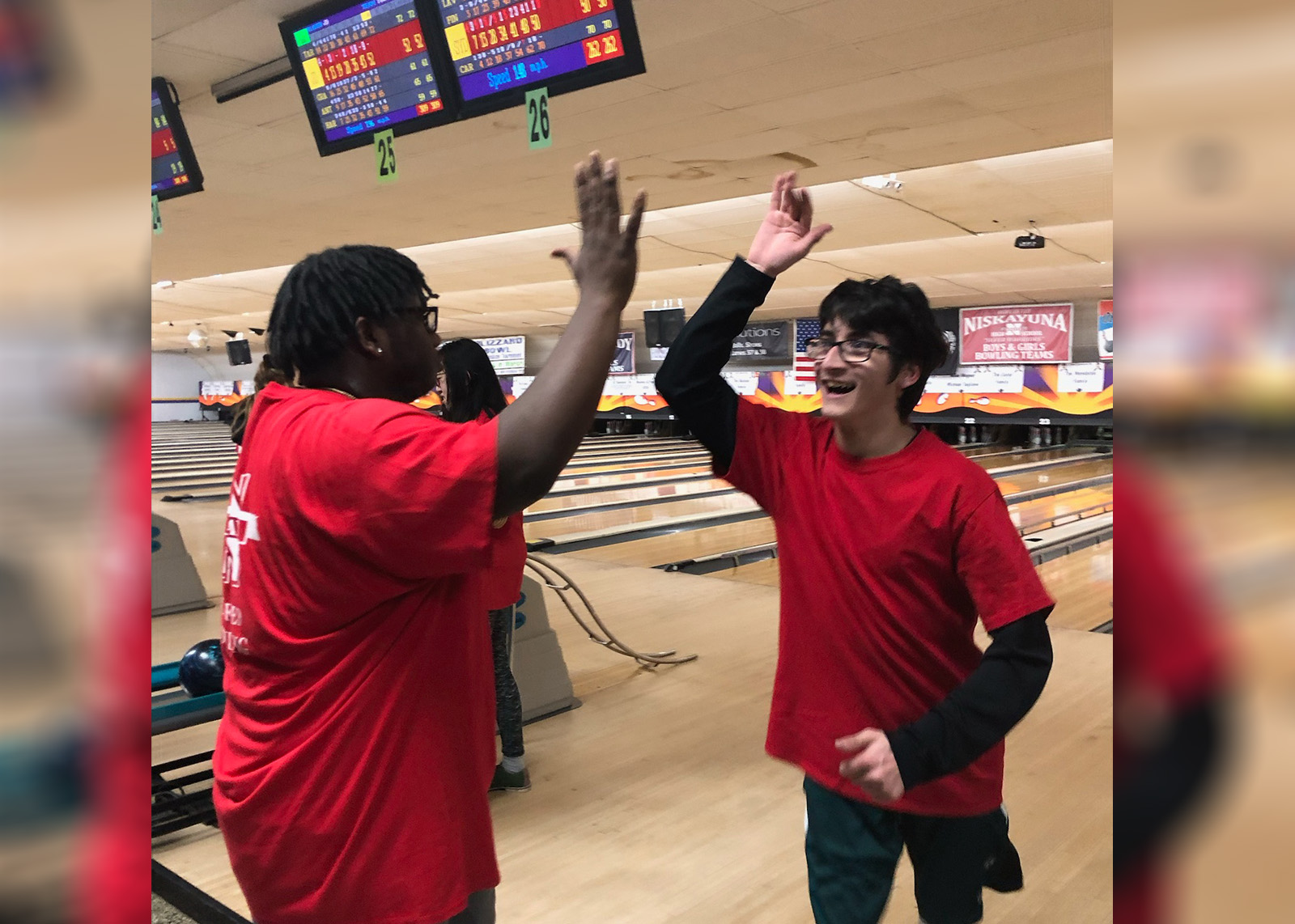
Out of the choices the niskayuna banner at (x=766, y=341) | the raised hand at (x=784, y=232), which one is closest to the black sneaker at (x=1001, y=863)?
the raised hand at (x=784, y=232)

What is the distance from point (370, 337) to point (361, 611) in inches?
12.6

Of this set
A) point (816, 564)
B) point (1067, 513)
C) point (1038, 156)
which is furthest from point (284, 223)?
point (1067, 513)

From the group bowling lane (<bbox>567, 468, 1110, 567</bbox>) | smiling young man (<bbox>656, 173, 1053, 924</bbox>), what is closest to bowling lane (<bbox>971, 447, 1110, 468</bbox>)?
bowling lane (<bbox>567, 468, 1110, 567</bbox>)

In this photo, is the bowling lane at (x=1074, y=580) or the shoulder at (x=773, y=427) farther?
the bowling lane at (x=1074, y=580)

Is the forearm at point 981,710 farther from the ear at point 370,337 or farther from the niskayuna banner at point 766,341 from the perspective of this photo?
the niskayuna banner at point 766,341

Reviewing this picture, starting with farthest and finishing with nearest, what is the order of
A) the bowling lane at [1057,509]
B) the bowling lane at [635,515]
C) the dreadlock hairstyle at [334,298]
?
the bowling lane at [635,515] → the bowling lane at [1057,509] → the dreadlock hairstyle at [334,298]

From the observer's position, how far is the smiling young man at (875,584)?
4.63 ft

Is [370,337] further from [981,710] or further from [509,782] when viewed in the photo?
[509,782]

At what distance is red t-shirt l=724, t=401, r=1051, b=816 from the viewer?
56.8 inches

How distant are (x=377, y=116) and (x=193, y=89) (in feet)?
2.99

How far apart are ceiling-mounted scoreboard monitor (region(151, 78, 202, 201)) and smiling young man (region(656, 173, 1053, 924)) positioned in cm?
300

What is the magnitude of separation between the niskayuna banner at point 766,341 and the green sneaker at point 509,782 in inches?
482

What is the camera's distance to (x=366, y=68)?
330 centimetres

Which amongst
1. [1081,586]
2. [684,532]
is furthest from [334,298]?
[684,532]
